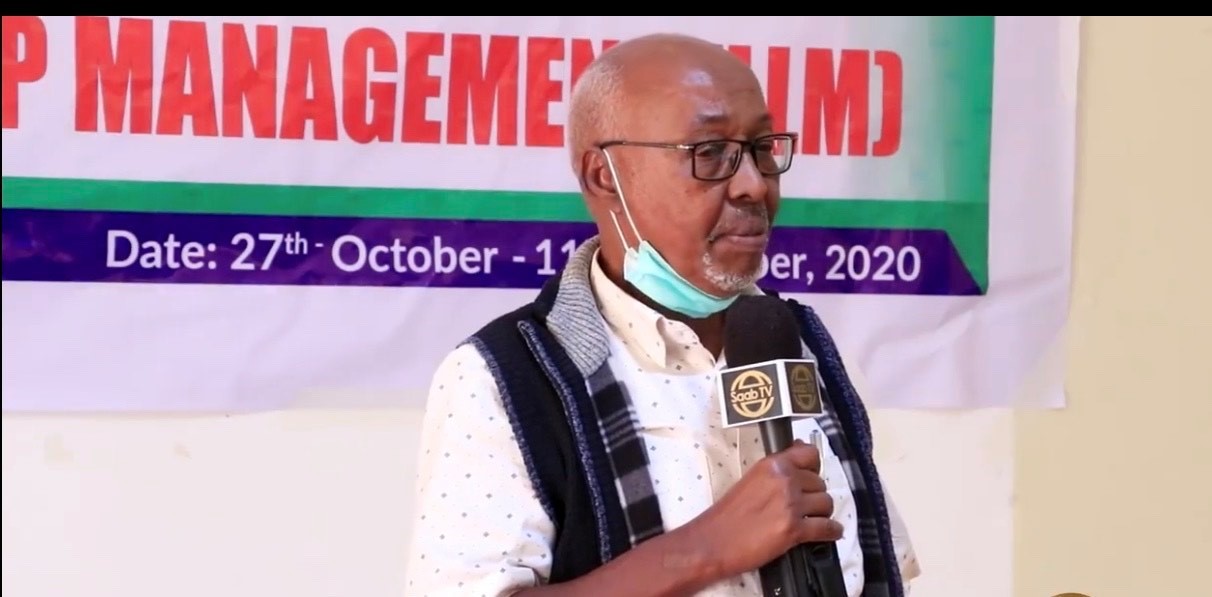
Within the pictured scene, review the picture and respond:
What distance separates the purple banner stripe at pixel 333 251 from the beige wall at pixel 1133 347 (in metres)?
0.51

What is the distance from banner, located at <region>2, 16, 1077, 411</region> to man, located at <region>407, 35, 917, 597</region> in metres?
0.93

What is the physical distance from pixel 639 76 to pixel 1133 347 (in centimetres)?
173

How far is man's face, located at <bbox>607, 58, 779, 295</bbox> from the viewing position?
159 centimetres

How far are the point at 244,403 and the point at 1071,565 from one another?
1.75 m

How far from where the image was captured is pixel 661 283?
1633mm

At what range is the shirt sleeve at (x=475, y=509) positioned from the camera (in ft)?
4.64

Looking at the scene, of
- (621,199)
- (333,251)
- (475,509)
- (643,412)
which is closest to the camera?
(475,509)

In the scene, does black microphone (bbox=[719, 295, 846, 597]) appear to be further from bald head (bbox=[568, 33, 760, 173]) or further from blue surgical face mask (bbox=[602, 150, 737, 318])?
bald head (bbox=[568, 33, 760, 173])

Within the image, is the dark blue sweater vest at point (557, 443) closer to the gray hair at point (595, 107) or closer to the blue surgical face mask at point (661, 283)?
the blue surgical face mask at point (661, 283)

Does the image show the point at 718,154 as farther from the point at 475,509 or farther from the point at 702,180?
the point at 475,509

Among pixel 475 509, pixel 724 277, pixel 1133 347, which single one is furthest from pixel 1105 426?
pixel 475 509

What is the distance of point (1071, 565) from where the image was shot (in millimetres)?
2934

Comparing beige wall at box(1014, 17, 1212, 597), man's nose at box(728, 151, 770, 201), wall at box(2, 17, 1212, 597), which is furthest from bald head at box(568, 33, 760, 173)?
beige wall at box(1014, 17, 1212, 597)

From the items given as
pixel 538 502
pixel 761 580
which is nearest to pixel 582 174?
pixel 538 502
